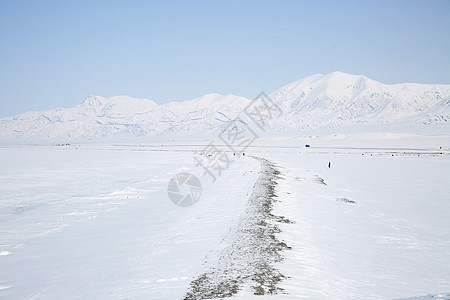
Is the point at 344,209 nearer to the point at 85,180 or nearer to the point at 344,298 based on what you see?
the point at 344,298

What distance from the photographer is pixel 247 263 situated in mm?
9953

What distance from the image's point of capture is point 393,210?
17.6 meters

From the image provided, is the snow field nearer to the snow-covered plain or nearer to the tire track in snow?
the snow-covered plain

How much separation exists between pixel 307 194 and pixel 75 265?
16336 millimetres

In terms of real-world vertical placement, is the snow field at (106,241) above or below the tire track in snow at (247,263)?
below

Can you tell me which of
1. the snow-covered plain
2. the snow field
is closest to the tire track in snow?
the snow-covered plain

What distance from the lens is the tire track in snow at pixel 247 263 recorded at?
826cm

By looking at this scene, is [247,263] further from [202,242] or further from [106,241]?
[106,241]

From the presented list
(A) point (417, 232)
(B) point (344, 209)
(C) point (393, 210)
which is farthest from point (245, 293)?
(C) point (393, 210)

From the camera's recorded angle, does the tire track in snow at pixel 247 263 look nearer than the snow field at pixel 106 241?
Yes

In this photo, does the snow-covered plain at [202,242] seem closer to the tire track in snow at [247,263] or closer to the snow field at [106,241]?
the snow field at [106,241]

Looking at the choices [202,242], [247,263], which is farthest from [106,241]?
[247,263]

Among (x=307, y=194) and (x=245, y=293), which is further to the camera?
(x=307, y=194)

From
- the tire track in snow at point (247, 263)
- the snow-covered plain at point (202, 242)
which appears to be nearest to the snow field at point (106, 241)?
the snow-covered plain at point (202, 242)
